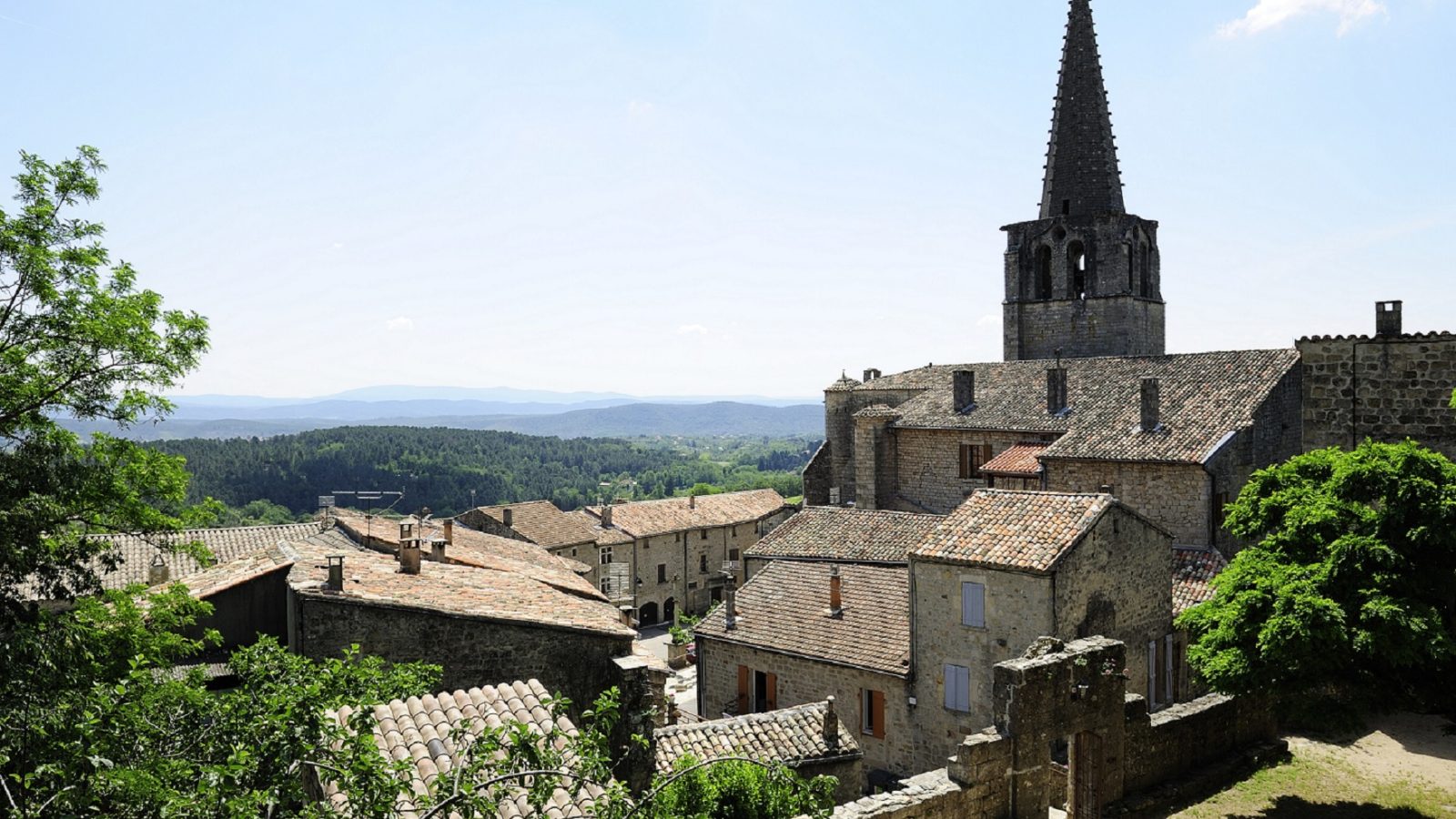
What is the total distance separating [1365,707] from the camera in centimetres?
1456

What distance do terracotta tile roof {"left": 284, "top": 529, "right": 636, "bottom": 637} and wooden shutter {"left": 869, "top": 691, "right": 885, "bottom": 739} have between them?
6636mm

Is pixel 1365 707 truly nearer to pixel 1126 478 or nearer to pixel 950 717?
pixel 950 717

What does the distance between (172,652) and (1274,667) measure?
19.0 m

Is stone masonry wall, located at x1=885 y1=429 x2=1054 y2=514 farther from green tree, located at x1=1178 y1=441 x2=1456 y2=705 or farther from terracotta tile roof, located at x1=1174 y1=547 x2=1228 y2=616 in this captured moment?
green tree, located at x1=1178 y1=441 x2=1456 y2=705

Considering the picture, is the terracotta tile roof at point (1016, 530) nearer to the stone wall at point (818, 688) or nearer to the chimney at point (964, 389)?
the stone wall at point (818, 688)

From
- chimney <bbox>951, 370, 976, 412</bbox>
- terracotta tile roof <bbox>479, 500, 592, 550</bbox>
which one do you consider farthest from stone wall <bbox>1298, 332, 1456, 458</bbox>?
terracotta tile roof <bbox>479, 500, 592, 550</bbox>

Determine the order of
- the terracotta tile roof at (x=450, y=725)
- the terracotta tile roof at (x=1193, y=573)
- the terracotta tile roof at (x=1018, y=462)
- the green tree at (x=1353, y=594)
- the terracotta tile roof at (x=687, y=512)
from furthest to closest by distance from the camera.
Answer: the terracotta tile roof at (x=687, y=512) < the terracotta tile roof at (x=1018, y=462) < the terracotta tile roof at (x=1193, y=573) < the green tree at (x=1353, y=594) < the terracotta tile roof at (x=450, y=725)

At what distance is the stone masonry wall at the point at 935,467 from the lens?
34.8 m

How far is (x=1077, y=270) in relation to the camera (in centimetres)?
4697

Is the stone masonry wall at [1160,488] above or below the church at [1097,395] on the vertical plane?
below

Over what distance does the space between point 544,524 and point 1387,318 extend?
4454cm

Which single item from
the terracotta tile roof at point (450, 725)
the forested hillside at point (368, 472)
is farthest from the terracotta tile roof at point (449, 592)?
the forested hillside at point (368, 472)

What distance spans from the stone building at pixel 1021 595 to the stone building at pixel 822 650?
2.91ft

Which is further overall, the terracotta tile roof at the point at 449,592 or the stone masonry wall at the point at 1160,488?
the stone masonry wall at the point at 1160,488
